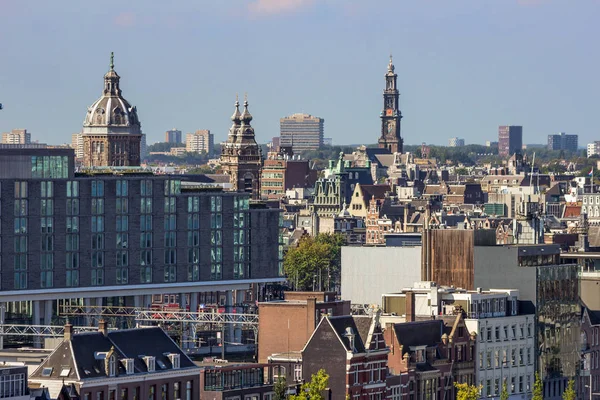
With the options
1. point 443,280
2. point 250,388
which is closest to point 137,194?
point 443,280

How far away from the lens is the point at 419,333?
5098 inches

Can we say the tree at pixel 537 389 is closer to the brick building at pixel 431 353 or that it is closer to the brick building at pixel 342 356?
the brick building at pixel 431 353

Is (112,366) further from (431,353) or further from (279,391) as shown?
(431,353)

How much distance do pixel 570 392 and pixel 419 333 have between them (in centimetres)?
1364

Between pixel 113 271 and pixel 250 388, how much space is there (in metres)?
69.7

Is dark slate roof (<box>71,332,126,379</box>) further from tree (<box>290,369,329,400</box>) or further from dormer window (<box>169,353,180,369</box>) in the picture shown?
tree (<box>290,369,329,400</box>)

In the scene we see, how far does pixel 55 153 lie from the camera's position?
180 m

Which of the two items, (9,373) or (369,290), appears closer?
(9,373)

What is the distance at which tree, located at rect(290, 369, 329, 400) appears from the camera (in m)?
114

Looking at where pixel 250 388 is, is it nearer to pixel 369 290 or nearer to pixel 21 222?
pixel 369 290

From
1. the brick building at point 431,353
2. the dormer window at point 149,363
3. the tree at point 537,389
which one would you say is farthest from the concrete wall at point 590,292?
the dormer window at point 149,363

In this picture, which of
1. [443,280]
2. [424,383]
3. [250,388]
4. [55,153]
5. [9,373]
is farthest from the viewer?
[55,153]

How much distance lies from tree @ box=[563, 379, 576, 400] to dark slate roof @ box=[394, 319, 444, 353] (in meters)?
10.7

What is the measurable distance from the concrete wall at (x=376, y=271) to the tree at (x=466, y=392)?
33.1 meters
